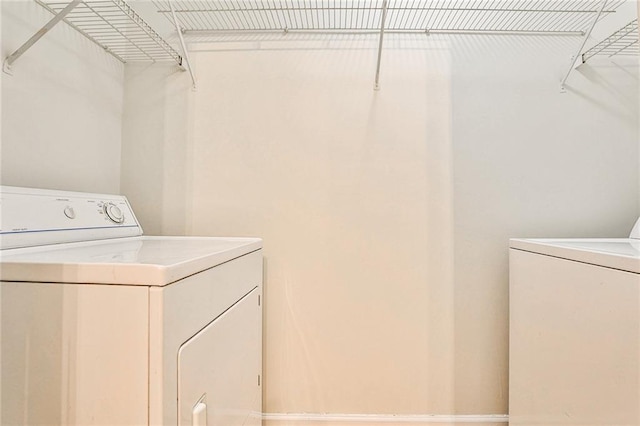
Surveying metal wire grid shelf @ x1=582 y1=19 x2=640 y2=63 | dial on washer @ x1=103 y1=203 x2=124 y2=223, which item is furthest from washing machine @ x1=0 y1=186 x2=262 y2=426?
metal wire grid shelf @ x1=582 y1=19 x2=640 y2=63

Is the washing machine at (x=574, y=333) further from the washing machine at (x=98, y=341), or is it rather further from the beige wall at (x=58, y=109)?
the beige wall at (x=58, y=109)

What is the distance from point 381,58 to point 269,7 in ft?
1.76

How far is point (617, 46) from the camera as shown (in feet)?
4.90

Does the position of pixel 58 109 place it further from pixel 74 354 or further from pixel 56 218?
pixel 74 354

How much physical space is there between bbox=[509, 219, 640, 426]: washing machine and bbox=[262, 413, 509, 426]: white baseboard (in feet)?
0.46

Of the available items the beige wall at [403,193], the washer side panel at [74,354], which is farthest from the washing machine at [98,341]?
the beige wall at [403,193]

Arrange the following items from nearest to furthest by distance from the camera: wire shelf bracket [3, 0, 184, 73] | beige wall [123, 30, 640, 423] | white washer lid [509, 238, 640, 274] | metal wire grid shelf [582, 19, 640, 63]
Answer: white washer lid [509, 238, 640, 274]
wire shelf bracket [3, 0, 184, 73]
metal wire grid shelf [582, 19, 640, 63]
beige wall [123, 30, 640, 423]

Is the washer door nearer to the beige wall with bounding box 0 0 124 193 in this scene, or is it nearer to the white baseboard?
the white baseboard

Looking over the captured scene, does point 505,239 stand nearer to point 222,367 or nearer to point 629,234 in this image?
point 629,234

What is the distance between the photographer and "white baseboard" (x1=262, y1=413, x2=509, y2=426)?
59.1 inches

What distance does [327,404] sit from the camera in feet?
4.99

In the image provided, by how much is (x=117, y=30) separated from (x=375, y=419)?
193 cm

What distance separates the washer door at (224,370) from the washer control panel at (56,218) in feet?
1.75

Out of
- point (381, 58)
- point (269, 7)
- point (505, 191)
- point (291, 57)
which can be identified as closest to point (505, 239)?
point (505, 191)
